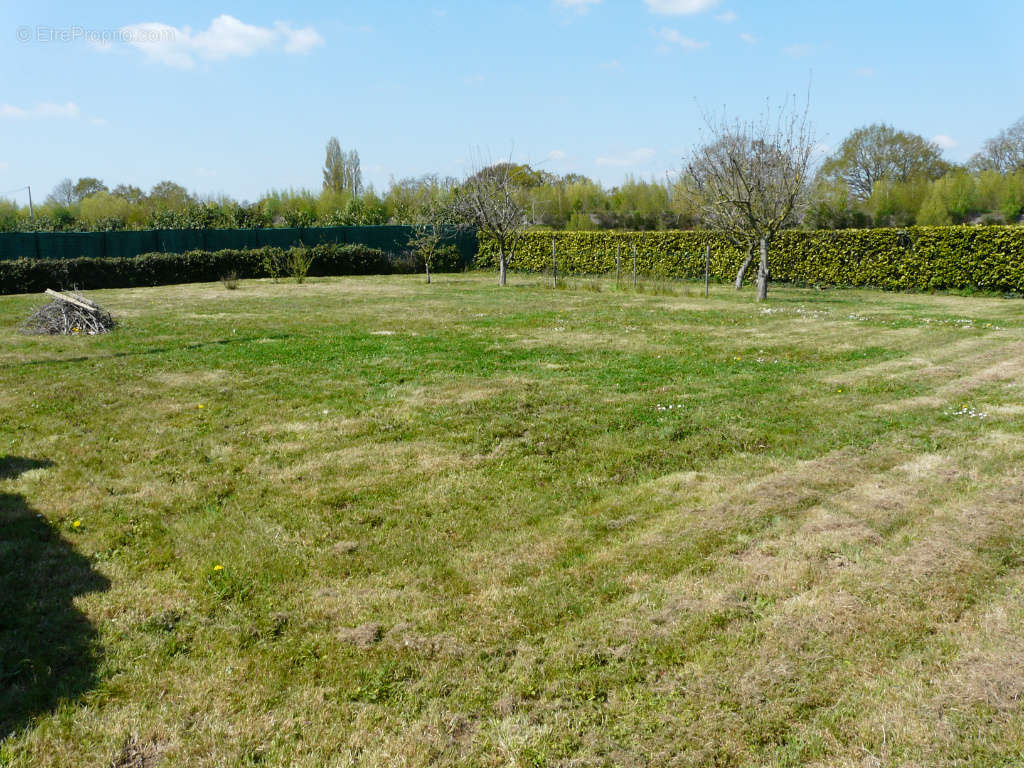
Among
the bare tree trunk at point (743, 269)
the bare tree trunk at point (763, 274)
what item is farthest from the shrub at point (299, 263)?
the bare tree trunk at point (763, 274)

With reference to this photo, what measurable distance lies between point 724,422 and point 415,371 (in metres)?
3.80

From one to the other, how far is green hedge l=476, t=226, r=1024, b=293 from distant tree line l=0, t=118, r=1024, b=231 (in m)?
1.52

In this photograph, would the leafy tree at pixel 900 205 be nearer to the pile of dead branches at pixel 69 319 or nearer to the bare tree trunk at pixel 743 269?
the bare tree trunk at pixel 743 269

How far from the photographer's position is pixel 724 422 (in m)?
6.25

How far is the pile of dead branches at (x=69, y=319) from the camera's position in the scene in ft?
39.0

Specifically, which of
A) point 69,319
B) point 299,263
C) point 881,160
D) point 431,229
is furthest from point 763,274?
point 881,160

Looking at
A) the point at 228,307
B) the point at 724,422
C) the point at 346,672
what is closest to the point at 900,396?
the point at 724,422

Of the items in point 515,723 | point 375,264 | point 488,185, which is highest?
point 488,185

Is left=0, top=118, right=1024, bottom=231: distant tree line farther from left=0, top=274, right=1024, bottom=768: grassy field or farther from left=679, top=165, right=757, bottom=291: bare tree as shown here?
left=0, top=274, right=1024, bottom=768: grassy field

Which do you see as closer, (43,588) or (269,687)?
(269,687)

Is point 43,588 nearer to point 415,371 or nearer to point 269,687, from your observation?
point 269,687

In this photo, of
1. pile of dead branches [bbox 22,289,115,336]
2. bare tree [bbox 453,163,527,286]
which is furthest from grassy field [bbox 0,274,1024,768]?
bare tree [bbox 453,163,527,286]

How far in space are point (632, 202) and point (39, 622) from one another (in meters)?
30.4

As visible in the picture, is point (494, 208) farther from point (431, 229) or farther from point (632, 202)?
point (632, 202)
